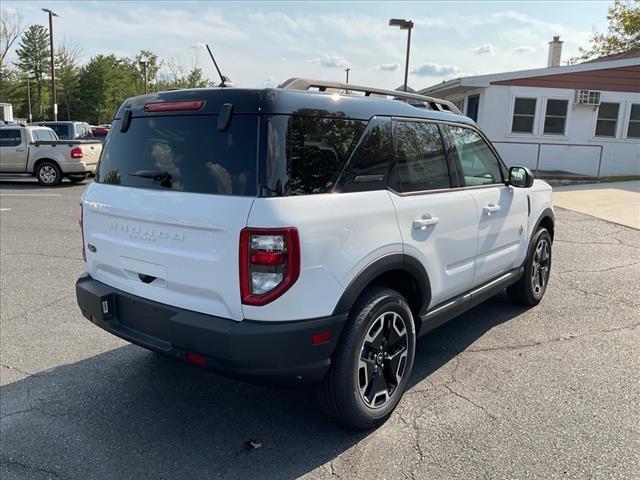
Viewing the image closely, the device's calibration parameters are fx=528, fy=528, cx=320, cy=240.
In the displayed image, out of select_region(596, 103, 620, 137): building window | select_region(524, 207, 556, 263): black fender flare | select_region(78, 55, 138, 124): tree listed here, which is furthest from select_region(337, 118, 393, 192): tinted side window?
select_region(78, 55, 138, 124): tree

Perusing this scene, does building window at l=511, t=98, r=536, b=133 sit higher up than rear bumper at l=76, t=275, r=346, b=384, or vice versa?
building window at l=511, t=98, r=536, b=133

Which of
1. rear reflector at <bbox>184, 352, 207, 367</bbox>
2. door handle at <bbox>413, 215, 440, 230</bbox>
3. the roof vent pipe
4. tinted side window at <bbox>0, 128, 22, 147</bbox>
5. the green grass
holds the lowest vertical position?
rear reflector at <bbox>184, 352, 207, 367</bbox>

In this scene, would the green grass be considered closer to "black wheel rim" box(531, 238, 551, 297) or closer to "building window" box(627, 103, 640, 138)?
"building window" box(627, 103, 640, 138)

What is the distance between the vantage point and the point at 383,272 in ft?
9.65

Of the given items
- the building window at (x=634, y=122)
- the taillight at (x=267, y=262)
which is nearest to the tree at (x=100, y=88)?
the building window at (x=634, y=122)

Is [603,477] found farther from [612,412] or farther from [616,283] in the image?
[616,283]

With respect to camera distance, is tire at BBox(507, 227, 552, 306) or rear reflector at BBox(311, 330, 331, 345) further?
tire at BBox(507, 227, 552, 306)

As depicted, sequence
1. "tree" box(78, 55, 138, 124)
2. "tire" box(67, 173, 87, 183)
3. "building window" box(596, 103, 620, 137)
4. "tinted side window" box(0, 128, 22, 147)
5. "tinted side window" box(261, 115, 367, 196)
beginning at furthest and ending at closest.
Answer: "tree" box(78, 55, 138, 124), "building window" box(596, 103, 620, 137), "tire" box(67, 173, 87, 183), "tinted side window" box(0, 128, 22, 147), "tinted side window" box(261, 115, 367, 196)

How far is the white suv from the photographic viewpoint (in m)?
2.51

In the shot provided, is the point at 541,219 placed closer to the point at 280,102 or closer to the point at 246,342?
the point at 280,102

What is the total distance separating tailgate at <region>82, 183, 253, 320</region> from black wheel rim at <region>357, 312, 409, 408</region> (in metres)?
0.85

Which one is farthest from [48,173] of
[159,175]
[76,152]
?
[159,175]

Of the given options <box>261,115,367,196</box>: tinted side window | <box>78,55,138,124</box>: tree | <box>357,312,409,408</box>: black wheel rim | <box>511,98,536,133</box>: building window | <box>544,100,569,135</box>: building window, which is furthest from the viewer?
<box>78,55,138,124</box>: tree

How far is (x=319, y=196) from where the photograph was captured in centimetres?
265
